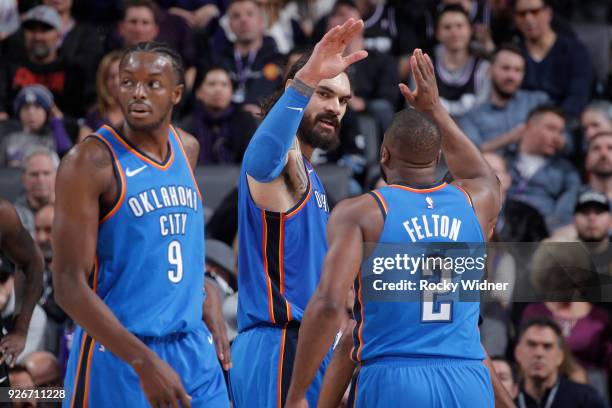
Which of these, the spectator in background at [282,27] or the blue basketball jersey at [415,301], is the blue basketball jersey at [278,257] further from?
the spectator in background at [282,27]

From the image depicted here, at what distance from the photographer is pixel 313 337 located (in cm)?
390

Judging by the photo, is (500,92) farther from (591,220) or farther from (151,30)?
(151,30)

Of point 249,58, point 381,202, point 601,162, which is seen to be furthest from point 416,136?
point 249,58

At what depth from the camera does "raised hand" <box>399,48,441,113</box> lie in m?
4.54

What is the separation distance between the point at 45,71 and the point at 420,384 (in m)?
6.44

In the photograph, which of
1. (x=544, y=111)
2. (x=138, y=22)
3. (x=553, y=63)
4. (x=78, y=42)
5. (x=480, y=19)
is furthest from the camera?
(x=480, y=19)

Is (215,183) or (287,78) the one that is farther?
(215,183)

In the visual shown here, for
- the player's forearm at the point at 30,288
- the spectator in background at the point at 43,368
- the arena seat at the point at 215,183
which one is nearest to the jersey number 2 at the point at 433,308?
the player's forearm at the point at 30,288

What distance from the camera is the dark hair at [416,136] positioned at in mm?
4094

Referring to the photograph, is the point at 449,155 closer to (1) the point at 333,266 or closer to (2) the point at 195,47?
(1) the point at 333,266

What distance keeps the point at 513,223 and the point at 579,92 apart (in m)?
2.30

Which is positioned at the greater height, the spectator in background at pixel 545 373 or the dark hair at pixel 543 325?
the dark hair at pixel 543 325

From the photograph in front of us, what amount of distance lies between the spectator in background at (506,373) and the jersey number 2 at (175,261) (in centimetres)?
300

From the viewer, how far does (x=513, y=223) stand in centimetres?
793
